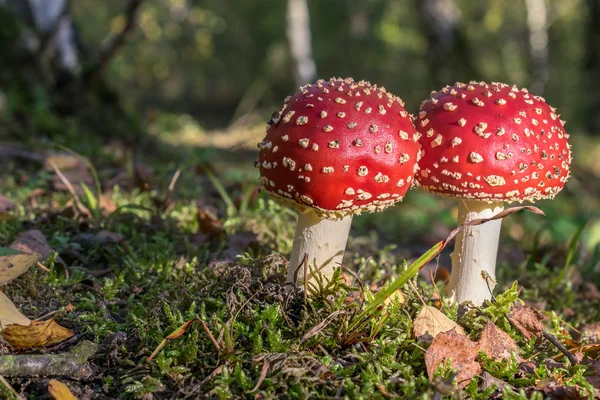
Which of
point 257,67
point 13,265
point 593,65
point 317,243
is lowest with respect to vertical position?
point 13,265

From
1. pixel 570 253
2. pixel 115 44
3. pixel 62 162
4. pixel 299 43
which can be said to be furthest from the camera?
pixel 299 43

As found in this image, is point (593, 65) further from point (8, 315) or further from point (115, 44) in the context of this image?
point (8, 315)

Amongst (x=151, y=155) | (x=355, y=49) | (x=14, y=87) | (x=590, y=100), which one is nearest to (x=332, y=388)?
(x=151, y=155)

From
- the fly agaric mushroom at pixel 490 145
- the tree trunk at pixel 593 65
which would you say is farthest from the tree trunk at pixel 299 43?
the fly agaric mushroom at pixel 490 145

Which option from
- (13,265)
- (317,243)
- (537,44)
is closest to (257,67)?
(537,44)

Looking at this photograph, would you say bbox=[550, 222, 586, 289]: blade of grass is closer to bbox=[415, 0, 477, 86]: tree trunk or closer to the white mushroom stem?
the white mushroom stem
